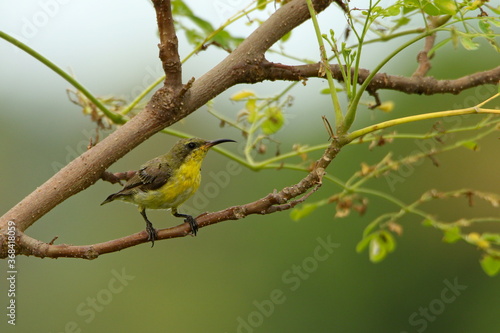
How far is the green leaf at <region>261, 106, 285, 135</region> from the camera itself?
3.12 m

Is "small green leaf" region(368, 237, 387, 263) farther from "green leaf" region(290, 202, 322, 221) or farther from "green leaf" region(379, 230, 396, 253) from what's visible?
"green leaf" region(290, 202, 322, 221)

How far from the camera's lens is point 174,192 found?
339cm

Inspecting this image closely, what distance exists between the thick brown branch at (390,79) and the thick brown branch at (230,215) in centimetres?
51

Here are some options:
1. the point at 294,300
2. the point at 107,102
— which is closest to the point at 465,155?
the point at 294,300

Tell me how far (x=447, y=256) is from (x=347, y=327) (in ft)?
6.29

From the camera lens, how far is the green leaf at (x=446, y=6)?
2025mm

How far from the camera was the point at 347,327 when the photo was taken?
9.85 metres

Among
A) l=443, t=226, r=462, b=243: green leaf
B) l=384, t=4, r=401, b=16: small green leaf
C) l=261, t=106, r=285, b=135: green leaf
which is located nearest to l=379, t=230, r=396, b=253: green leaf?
l=443, t=226, r=462, b=243: green leaf

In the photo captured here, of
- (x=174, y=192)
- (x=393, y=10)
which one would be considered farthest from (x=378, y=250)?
(x=393, y=10)

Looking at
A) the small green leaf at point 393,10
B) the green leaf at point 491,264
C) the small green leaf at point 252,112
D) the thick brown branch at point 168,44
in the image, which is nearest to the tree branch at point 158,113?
the thick brown branch at point 168,44

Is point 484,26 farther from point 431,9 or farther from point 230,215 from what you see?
point 230,215

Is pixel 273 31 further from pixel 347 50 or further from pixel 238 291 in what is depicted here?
pixel 238 291

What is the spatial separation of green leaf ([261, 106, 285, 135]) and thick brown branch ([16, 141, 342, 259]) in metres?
1.31

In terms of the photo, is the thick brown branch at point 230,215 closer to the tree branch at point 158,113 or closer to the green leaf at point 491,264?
the tree branch at point 158,113
